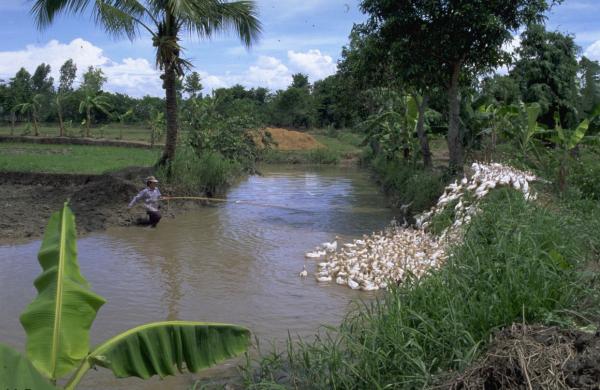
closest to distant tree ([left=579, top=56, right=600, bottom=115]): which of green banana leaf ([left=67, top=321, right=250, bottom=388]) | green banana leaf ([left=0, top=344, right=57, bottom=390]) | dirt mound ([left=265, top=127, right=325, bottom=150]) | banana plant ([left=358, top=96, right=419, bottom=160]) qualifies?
banana plant ([left=358, top=96, right=419, bottom=160])

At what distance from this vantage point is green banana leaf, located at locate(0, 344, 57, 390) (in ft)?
9.09

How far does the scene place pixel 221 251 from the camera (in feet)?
36.0

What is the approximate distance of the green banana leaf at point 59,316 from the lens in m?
3.42

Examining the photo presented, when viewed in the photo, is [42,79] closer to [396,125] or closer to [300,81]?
[300,81]

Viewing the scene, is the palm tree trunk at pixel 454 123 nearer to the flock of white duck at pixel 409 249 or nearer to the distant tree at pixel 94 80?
the flock of white duck at pixel 409 249

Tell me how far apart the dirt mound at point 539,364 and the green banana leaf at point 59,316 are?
7.46 feet

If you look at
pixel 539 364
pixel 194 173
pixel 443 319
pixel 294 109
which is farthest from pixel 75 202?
pixel 294 109

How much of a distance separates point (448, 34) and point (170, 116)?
7.93 metres

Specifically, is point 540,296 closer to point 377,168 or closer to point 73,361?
point 73,361

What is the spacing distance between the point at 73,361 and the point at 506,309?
9.89ft

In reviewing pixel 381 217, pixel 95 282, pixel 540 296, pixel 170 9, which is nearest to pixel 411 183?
pixel 381 217

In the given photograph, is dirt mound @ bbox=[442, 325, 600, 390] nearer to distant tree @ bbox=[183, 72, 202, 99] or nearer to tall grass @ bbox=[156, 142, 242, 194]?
tall grass @ bbox=[156, 142, 242, 194]

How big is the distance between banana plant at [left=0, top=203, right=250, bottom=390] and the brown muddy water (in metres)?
1.56

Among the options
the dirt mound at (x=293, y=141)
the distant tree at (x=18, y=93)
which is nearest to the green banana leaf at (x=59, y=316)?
the dirt mound at (x=293, y=141)
